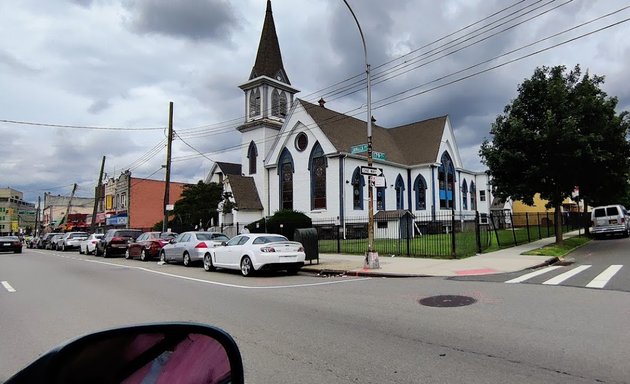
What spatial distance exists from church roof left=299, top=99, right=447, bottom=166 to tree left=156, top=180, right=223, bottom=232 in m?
10.6

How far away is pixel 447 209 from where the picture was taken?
1871 inches

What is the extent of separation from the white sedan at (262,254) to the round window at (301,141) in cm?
2477

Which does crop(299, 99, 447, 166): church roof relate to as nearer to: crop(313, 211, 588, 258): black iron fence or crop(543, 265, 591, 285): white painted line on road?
crop(313, 211, 588, 258): black iron fence

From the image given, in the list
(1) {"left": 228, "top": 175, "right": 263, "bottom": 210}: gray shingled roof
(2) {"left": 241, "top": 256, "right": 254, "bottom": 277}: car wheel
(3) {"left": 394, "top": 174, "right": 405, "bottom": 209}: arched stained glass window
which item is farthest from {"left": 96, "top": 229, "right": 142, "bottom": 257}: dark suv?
(3) {"left": 394, "top": 174, "right": 405, "bottom": 209}: arched stained glass window

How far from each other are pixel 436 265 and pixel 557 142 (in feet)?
30.0

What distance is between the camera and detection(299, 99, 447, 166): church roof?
40406 mm

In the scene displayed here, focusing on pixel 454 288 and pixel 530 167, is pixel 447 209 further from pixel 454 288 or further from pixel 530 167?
pixel 454 288

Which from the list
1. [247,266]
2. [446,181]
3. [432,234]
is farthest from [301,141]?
[247,266]

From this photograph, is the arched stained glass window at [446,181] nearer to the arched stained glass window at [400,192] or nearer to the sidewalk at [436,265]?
the arched stained glass window at [400,192]

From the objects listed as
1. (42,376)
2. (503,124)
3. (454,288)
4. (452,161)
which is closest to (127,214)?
Answer: (452,161)

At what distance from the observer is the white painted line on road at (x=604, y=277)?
11402mm

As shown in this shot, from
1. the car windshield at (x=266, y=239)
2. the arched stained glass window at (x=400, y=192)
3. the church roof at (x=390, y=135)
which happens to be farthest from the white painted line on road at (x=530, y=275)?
the arched stained glass window at (x=400, y=192)

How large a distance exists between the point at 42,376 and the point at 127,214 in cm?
6318

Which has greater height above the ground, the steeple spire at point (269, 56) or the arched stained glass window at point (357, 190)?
the steeple spire at point (269, 56)
